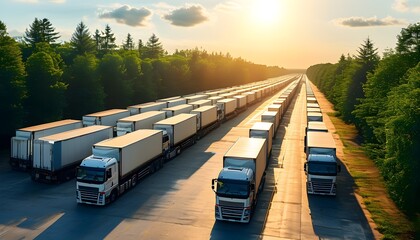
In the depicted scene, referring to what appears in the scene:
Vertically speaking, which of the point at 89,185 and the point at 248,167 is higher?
the point at 248,167

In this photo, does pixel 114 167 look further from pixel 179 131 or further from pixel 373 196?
pixel 373 196

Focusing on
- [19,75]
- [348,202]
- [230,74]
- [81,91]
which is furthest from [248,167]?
[230,74]

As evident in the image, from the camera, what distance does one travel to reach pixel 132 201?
89.8ft

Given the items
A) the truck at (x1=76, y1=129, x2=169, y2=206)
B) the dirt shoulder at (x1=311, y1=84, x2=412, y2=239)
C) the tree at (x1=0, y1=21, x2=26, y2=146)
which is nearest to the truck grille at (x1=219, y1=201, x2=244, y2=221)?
the dirt shoulder at (x1=311, y1=84, x2=412, y2=239)

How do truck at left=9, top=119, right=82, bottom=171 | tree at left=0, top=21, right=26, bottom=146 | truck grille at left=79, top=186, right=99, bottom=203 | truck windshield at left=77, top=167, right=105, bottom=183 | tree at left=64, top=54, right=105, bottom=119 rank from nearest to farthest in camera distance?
1. truck windshield at left=77, top=167, right=105, bottom=183
2. truck grille at left=79, top=186, right=99, bottom=203
3. truck at left=9, top=119, right=82, bottom=171
4. tree at left=0, top=21, right=26, bottom=146
5. tree at left=64, top=54, right=105, bottom=119

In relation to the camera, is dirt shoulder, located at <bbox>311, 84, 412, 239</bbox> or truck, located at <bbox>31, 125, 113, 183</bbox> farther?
truck, located at <bbox>31, 125, 113, 183</bbox>

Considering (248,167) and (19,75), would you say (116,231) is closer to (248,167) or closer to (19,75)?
(248,167)

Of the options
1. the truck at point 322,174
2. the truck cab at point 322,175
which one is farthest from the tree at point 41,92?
the truck cab at point 322,175

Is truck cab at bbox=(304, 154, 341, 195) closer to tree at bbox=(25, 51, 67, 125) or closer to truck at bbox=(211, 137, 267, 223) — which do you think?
truck at bbox=(211, 137, 267, 223)

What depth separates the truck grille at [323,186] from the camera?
28328 millimetres

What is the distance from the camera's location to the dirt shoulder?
2319cm

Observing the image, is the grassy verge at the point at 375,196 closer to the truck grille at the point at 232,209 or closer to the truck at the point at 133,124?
the truck grille at the point at 232,209

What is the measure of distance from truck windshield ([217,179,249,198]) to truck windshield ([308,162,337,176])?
7.97 meters

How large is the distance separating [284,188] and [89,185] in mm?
15371
